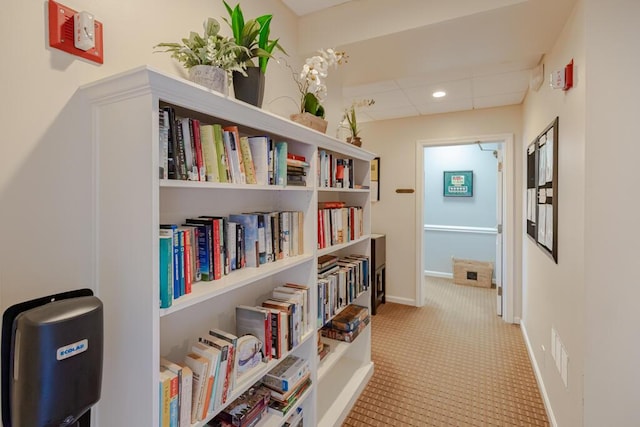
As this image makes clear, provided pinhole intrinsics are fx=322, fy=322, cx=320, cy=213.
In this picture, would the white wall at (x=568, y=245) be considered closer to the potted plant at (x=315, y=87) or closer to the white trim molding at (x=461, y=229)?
the potted plant at (x=315, y=87)

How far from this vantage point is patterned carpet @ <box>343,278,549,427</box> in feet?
6.83

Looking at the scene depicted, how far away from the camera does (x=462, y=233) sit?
5449mm

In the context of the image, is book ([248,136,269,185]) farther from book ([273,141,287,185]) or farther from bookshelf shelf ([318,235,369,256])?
bookshelf shelf ([318,235,369,256])

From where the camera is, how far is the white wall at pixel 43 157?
2.83 ft

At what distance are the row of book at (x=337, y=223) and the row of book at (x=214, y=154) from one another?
1.57ft

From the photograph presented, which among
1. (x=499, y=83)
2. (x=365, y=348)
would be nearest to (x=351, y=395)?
(x=365, y=348)

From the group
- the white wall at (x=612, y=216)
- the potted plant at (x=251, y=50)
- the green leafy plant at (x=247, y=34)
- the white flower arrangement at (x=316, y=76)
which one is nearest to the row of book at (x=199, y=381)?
the potted plant at (x=251, y=50)

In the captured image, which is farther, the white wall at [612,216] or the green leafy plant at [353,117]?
the green leafy plant at [353,117]

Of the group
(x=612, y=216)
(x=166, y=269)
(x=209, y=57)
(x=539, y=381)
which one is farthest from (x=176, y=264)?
(x=539, y=381)

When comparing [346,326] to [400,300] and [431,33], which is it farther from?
[400,300]

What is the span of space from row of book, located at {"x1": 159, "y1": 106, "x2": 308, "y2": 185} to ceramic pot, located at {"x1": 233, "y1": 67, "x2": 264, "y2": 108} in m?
0.16

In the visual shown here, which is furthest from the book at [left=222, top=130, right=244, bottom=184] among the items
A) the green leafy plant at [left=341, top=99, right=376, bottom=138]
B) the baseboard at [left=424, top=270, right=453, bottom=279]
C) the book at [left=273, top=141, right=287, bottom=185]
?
the baseboard at [left=424, top=270, right=453, bottom=279]

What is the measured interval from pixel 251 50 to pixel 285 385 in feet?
4.79

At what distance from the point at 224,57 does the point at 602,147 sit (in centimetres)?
159
